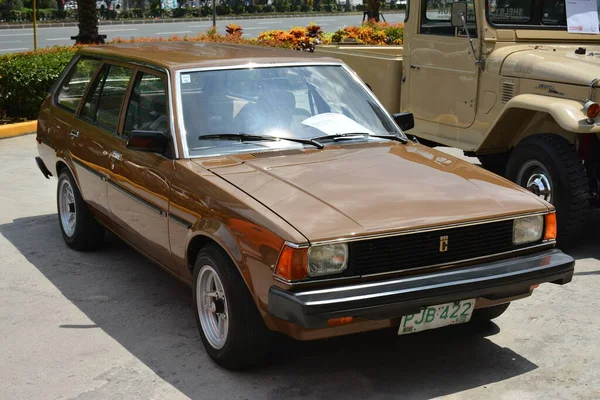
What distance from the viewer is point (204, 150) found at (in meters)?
4.93

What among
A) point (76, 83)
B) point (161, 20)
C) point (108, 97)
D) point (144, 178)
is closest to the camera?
point (144, 178)

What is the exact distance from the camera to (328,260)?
3.93 meters

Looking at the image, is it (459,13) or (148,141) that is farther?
(459,13)

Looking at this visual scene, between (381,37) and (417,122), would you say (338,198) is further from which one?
(381,37)

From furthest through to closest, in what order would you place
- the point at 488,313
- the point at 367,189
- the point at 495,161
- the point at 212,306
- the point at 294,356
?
the point at 495,161
the point at 488,313
the point at 294,356
the point at 212,306
the point at 367,189

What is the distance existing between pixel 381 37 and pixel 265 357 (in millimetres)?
14982

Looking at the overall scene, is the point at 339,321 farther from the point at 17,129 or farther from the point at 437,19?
the point at 17,129

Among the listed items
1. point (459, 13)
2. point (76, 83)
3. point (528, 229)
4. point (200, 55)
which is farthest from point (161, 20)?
point (528, 229)

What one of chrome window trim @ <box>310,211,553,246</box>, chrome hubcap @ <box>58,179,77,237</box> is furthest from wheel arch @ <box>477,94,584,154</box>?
chrome hubcap @ <box>58,179,77,237</box>

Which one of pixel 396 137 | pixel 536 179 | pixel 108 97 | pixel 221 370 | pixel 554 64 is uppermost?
pixel 554 64

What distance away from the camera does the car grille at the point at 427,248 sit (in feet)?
13.1

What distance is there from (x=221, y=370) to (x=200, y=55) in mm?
2134

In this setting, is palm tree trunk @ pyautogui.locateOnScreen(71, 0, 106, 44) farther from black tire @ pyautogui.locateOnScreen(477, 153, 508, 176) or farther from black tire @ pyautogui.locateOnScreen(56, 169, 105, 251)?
black tire @ pyautogui.locateOnScreen(56, 169, 105, 251)

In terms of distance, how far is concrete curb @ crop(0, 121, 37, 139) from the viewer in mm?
11250
